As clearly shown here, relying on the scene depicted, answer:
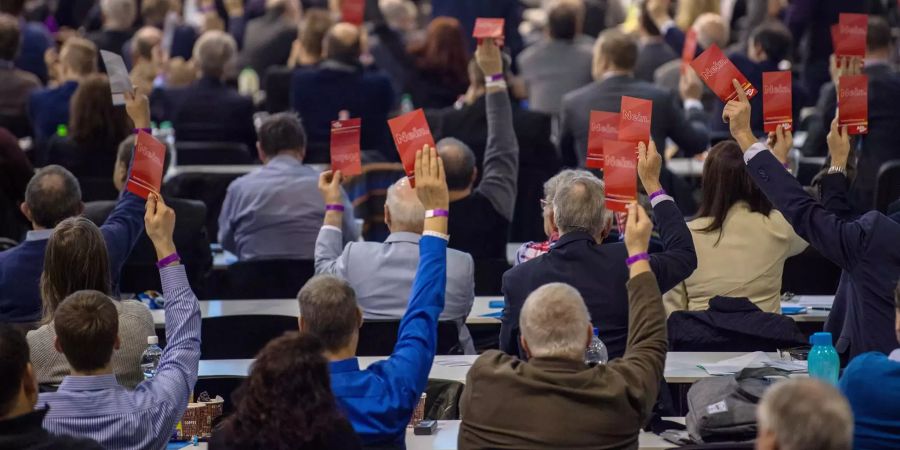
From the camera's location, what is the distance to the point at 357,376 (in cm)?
395

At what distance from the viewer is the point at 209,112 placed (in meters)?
9.72

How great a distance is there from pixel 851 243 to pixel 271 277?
2.65 metres

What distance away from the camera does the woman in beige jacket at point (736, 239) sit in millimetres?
5516

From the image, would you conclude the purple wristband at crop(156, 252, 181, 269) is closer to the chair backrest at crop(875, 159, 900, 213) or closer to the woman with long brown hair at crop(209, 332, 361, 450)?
the woman with long brown hair at crop(209, 332, 361, 450)

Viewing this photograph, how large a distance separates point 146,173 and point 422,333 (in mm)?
1203

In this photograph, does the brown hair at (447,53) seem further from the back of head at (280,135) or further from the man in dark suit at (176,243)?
the man in dark suit at (176,243)

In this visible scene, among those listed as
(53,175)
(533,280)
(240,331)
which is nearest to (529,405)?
(533,280)

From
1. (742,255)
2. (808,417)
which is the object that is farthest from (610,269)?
(808,417)

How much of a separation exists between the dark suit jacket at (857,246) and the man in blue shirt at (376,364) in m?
1.27

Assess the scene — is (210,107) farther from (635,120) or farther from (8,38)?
(635,120)

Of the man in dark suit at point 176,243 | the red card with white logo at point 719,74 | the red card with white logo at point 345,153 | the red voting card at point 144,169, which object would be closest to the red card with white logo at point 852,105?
the red card with white logo at point 719,74

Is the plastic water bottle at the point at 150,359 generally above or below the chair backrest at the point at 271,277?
above

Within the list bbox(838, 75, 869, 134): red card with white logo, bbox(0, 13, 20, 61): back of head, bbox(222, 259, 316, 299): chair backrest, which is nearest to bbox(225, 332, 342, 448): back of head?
bbox(838, 75, 869, 134): red card with white logo

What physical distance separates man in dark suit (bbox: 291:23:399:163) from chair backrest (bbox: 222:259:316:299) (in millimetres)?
3321
